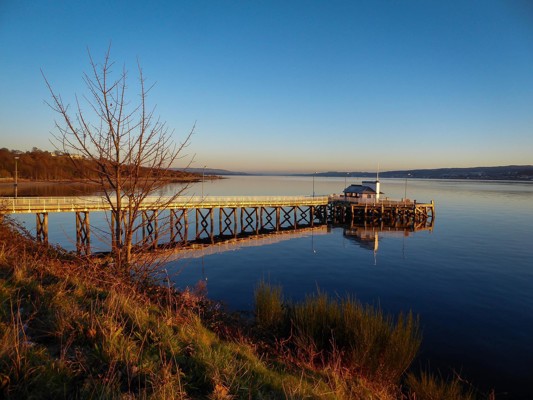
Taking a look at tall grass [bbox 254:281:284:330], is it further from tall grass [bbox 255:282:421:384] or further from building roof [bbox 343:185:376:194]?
building roof [bbox 343:185:376:194]

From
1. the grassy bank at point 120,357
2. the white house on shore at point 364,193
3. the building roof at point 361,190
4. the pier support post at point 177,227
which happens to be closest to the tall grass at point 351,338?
the grassy bank at point 120,357

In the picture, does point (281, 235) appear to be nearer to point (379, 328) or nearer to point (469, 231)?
point (469, 231)

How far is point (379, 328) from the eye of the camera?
10.2 m

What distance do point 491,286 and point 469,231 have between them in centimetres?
2136

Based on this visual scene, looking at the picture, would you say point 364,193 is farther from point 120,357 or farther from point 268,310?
point 120,357

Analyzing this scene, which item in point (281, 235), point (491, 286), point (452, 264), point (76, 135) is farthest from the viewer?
point (281, 235)

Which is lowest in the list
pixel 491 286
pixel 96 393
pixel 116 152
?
pixel 491 286

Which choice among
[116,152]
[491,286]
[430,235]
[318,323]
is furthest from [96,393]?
[430,235]

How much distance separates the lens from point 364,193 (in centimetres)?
5019

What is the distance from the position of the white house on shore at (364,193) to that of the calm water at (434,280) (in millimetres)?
11313

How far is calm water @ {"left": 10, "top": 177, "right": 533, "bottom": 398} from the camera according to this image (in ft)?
40.1

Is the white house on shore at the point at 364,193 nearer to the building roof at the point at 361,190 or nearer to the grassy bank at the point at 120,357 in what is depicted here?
the building roof at the point at 361,190

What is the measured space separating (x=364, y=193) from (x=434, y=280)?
29650 mm

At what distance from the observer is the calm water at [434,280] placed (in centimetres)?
1223
